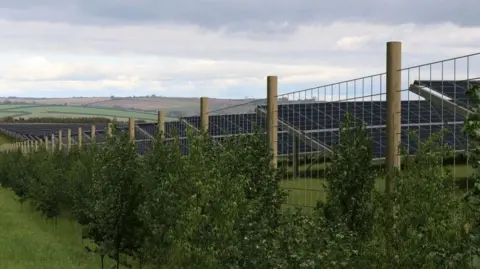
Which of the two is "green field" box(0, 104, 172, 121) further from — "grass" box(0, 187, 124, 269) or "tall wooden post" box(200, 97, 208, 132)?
"tall wooden post" box(200, 97, 208, 132)

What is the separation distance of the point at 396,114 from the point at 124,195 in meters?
6.27

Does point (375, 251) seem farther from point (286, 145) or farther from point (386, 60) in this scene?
point (286, 145)

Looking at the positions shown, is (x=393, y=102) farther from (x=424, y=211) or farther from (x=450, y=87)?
(x=424, y=211)

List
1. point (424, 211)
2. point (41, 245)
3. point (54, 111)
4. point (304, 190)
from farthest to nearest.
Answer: point (54, 111) → point (41, 245) → point (304, 190) → point (424, 211)

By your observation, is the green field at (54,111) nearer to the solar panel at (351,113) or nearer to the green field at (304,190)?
the solar panel at (351,113)

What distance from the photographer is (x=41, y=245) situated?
19562mm

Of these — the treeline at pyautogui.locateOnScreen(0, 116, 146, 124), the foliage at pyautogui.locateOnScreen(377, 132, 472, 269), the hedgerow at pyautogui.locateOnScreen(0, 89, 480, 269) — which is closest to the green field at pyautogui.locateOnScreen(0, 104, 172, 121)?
the treeline at pyautogui.locateOnScreen(0, 116, 146, 124)

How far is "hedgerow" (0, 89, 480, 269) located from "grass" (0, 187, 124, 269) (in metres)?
1.67

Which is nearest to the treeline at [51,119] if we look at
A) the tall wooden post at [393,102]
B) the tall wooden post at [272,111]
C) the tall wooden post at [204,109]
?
the tall wooden post at [204,109]

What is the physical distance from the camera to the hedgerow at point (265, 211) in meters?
7.38

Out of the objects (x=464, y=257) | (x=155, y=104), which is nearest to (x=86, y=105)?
(x=155, y=104)

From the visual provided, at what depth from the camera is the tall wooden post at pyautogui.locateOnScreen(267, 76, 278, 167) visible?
46.3ft

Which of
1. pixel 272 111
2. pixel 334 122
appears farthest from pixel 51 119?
pixel 334 122

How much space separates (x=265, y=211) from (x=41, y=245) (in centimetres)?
1007
